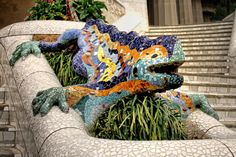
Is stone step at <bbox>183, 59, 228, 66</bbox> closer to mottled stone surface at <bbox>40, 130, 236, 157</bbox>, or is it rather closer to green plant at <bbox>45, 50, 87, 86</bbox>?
green plant at <bbox>45, 50, 87, 86</bbox>

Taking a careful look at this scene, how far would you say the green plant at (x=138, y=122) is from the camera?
3105 mm

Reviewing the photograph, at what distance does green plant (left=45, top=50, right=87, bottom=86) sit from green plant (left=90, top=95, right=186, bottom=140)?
1007mm

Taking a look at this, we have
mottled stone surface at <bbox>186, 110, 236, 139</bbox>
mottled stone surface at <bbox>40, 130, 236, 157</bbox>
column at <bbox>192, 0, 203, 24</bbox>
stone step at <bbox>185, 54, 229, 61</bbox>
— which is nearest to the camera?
mottled stone surface at <bbox>40, 130, 236, 157</bbox>

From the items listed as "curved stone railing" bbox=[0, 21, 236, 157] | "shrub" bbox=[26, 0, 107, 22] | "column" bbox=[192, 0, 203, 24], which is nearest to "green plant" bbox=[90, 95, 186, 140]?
"curved stone railing" bbox=[0, 21, 236, 157]

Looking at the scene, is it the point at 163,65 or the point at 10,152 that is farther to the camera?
the point at 10,152

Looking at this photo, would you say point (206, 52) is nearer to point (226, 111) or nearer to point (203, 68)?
point (203, 68)

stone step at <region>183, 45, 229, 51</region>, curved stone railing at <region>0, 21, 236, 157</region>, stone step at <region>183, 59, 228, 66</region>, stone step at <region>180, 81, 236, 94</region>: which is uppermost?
curved stone railing at <region>0, 21, 236, 157</region>

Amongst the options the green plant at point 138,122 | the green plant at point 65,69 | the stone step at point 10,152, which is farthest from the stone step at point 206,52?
the green plant at point 138,122

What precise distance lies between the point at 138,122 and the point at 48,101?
695 millimetres

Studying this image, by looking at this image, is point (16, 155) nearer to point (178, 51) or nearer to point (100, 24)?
point (100, 24)

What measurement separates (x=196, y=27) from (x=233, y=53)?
3385 mm

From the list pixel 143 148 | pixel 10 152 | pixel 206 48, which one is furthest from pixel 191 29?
pixel 143 148

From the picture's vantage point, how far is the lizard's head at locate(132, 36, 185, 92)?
2.98m

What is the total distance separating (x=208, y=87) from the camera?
673cm
